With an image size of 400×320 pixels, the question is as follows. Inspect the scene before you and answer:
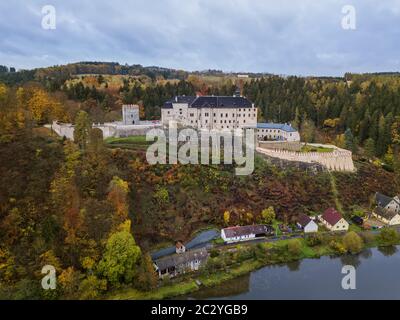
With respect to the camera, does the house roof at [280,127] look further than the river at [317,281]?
Yes

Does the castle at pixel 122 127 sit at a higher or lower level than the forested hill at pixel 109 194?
higher

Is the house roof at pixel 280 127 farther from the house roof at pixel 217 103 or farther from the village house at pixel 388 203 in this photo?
the village house at pixel 388 203

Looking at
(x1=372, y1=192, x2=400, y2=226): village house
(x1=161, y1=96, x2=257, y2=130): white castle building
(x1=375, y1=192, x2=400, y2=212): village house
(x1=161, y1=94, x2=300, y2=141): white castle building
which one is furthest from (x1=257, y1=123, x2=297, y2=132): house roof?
(x1=375, y1=192, x2=400, y2=212): village house

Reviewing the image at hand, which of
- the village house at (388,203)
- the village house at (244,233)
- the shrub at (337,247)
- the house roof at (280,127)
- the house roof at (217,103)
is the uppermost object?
the house roof at (217,103)

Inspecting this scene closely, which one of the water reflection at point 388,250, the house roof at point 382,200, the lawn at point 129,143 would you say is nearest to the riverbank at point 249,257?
the water reflection at point 388,250

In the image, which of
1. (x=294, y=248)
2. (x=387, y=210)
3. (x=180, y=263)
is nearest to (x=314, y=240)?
(x=294, y=248)

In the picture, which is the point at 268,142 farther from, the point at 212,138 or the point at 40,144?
the point at 40,144

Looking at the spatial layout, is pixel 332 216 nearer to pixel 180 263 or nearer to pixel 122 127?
pixel 180 263

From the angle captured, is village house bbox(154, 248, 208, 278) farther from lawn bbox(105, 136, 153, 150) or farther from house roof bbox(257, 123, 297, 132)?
house roof bbox(257, 123, 297, 132)
